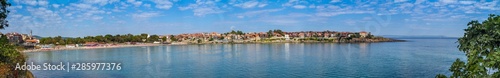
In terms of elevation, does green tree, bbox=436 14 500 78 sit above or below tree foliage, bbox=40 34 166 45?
below

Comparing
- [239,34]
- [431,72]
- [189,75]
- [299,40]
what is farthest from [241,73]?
[239,34]

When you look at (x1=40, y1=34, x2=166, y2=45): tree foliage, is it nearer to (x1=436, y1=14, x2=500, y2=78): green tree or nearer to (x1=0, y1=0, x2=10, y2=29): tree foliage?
(x1=0, y1=0, x2=10, y2=29): tree foliage

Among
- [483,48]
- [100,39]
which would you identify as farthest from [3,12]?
[100,39]

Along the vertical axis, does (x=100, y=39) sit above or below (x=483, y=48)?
above

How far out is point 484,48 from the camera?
4.45 metres

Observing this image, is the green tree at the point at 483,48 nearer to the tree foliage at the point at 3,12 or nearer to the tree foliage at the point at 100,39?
the tree foliage at the point at 3,12

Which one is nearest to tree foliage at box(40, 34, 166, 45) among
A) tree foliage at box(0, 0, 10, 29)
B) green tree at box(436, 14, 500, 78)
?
tree foliage at box(0, 0, 10, 29)

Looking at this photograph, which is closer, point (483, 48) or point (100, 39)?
point (483, 48)

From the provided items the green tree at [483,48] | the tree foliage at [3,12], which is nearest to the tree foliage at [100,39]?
the tree foliage at [3,12]

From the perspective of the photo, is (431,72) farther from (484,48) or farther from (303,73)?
(484,48)

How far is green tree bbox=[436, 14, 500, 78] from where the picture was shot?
13.6 feet

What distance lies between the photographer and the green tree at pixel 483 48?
4137 millimetres

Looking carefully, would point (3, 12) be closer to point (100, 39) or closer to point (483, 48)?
point (483, 48)

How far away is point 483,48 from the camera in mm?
4469
